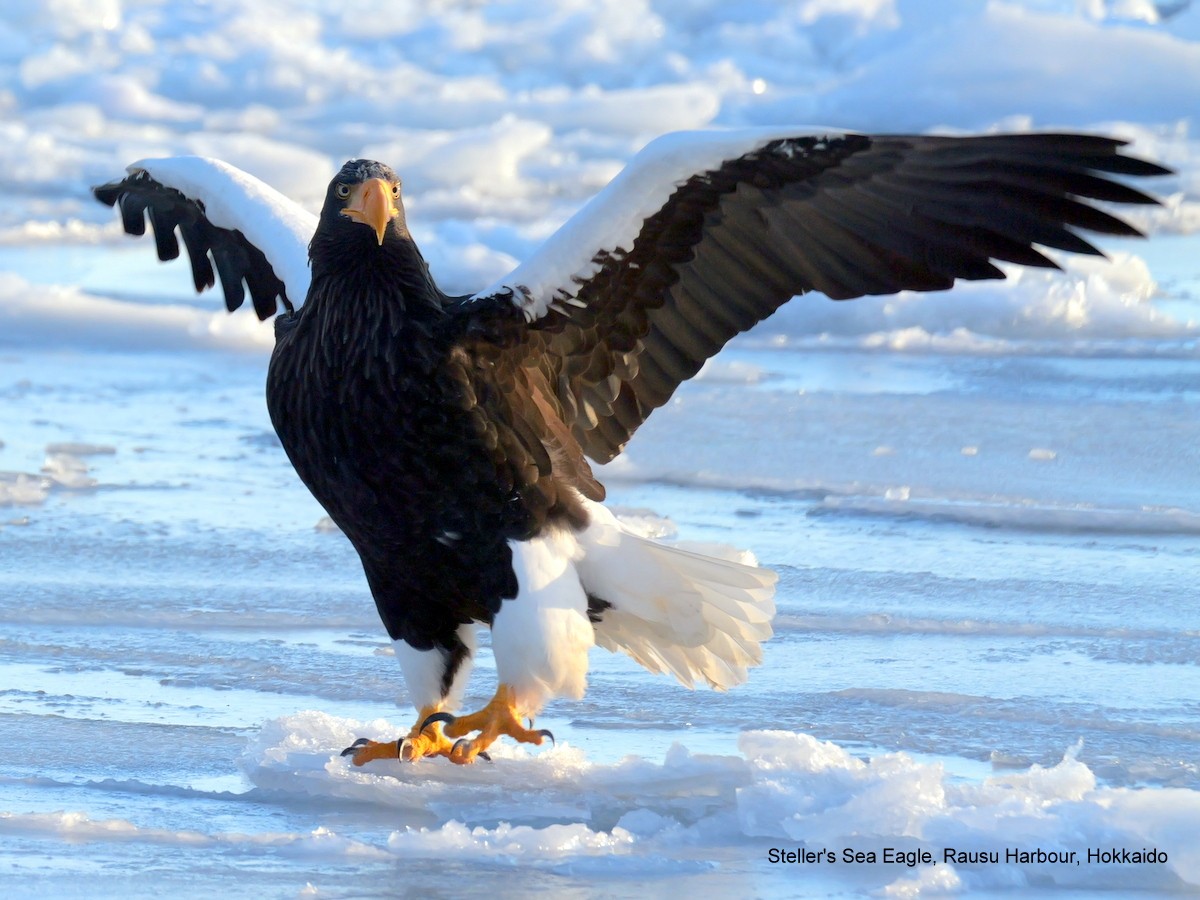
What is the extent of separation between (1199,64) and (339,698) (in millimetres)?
14424

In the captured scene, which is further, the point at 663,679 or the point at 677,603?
the point at 663,679

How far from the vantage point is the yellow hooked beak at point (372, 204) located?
3959 millimetres

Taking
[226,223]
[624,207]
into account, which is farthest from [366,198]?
[226,223]

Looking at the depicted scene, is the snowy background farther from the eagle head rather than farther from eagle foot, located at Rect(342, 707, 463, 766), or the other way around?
the eagle head

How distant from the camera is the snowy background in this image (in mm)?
3354

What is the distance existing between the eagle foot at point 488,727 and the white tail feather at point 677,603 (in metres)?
0.31

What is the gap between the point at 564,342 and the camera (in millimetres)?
4168

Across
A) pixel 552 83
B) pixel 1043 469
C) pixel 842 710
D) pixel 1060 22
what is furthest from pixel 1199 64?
pixel 842 710

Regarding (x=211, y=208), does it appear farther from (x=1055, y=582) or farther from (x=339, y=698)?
(x=1055, y=582)

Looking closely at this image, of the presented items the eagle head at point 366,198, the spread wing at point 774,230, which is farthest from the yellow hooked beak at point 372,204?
the spread wing at point 774,230

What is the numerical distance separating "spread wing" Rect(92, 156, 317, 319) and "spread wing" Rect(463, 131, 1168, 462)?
83cm

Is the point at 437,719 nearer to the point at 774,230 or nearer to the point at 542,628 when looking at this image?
the point at 542,628

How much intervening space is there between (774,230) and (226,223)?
1.61m

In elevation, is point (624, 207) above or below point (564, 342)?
above
